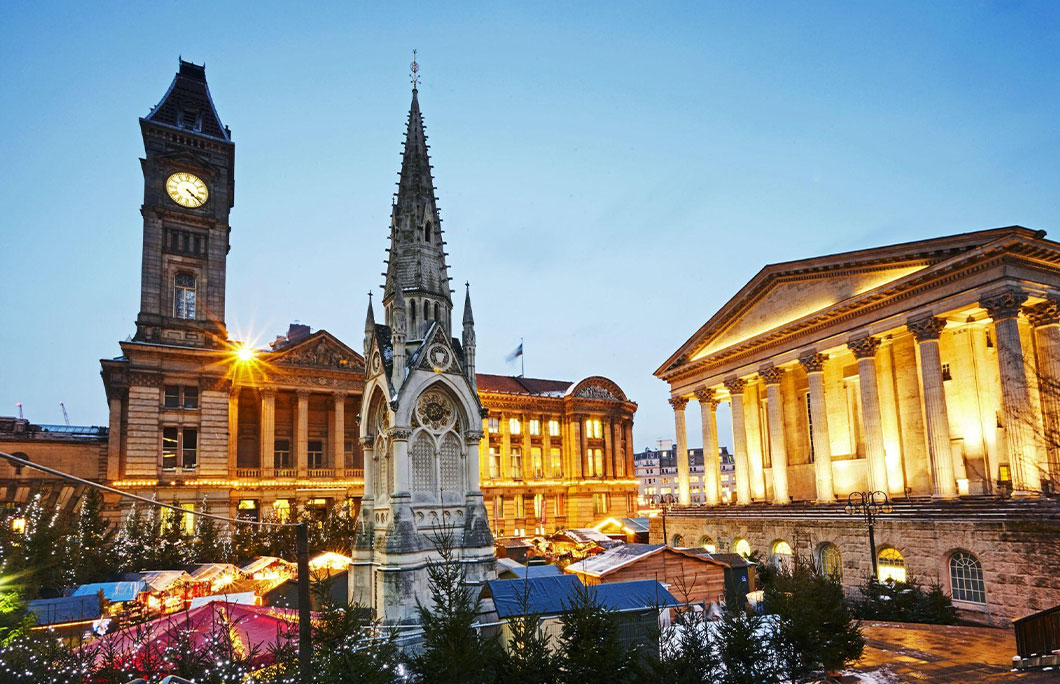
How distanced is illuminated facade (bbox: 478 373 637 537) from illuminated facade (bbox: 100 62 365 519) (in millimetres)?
15494

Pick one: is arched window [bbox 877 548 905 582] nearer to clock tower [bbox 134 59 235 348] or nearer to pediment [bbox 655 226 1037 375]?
pediment [bbox 655 226 1037 375]

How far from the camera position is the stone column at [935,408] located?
32.3 meters

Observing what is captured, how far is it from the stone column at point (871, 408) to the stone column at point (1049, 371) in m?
7.20

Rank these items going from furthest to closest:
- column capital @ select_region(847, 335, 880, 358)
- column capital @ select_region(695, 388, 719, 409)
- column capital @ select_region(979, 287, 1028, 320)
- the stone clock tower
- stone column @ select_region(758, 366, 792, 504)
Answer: column capital @ select_region(695, 388, 719, 409) < stone column @ select_region(758, 366, 792, 504) < column capital @ select_region(847, 335, 880, 358) < column capital @ select_region(979, 287, 1028, 320) < the stone clock tower

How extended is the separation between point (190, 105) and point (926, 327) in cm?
5539

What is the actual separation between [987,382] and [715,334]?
18441 mm

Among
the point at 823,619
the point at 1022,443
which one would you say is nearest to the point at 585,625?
the point at 823,619

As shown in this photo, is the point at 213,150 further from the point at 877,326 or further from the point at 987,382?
the point at 987,382

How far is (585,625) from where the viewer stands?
40.4ft

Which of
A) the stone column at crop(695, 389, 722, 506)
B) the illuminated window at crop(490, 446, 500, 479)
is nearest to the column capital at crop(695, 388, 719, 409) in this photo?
the stone column at crop(695, 389, 722, 506)

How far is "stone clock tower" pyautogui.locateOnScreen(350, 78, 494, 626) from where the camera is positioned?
19.1m

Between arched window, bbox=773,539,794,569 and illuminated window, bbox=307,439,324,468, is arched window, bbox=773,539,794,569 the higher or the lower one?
the lower one

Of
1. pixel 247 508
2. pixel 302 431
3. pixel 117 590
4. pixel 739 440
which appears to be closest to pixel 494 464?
pixel 302 431

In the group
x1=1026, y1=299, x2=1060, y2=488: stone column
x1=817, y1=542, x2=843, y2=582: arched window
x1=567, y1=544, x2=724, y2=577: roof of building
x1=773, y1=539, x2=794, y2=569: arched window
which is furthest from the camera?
x1=773, y1=539, x2=794, y2=569: arched window
